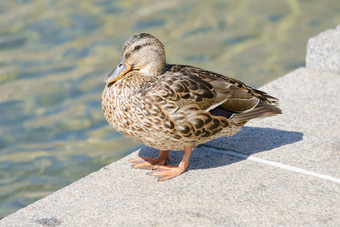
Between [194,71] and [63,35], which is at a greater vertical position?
[63,35]

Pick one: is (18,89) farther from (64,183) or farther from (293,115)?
(293,115)

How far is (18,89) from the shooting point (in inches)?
305

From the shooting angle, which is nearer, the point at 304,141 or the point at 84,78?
the point at 304,141

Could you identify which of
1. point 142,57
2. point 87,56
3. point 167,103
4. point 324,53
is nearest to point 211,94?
point 167,103

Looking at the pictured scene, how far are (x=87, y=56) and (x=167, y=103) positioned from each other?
4.72 metres

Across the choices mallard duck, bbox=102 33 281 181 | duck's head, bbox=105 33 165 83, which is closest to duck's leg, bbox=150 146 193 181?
mallard duck, bbox=102 33 281 181

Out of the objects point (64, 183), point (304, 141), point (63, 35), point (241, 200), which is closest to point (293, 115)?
point (304, 141)

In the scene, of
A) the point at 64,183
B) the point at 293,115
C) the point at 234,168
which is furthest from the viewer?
the point at 64,183

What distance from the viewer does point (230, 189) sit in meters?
4.02

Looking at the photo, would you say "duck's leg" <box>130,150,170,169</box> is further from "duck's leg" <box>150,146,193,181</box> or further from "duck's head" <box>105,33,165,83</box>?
"duck's head" <box>105,33,165,83</box>

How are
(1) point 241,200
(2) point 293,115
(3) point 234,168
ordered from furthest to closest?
(2) point 293,115 → (3) point 234,168 → (1) point 241,200

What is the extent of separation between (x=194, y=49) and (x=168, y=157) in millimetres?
4311

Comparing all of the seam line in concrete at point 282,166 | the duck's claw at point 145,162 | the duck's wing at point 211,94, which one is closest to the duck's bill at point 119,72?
the duck's wing at point 211,94

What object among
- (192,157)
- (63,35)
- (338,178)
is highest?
(63,35)
